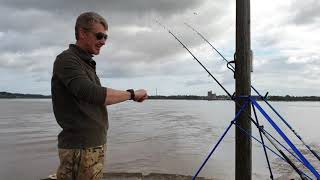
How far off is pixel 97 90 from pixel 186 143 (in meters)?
19.4

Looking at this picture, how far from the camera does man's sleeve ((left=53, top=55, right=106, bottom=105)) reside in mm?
2729

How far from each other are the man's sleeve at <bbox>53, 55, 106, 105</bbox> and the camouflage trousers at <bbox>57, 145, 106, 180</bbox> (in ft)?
1.37

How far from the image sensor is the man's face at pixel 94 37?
298cm

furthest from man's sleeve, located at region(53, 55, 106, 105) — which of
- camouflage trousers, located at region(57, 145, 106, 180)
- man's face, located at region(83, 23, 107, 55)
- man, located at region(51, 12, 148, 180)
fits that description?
camouflage trousers, located at region(57, 145, 106, 180)

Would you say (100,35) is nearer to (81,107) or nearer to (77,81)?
(77,81)

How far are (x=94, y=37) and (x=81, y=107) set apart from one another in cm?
51

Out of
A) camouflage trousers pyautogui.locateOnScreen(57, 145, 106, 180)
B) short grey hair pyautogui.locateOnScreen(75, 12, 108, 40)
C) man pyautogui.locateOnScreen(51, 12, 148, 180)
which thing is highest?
short grey hair pyautogui.locateOnScreen(75, 12, 108, 40)

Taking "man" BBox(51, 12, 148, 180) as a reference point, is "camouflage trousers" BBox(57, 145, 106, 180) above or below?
below

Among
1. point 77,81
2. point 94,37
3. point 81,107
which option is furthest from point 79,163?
point 94,37

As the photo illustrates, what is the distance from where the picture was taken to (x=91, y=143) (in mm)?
2973

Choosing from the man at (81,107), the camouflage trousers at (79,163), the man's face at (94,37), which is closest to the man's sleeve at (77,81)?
the man at (81,107)

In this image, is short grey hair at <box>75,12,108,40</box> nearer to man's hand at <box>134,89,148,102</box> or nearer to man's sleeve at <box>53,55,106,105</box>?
man's sleeve at <box>53,55,106,105</box>

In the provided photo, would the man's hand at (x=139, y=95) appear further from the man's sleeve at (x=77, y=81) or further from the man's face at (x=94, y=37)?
the man's face at (x=94, y=37)

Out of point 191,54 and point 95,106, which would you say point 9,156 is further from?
point 95,106
